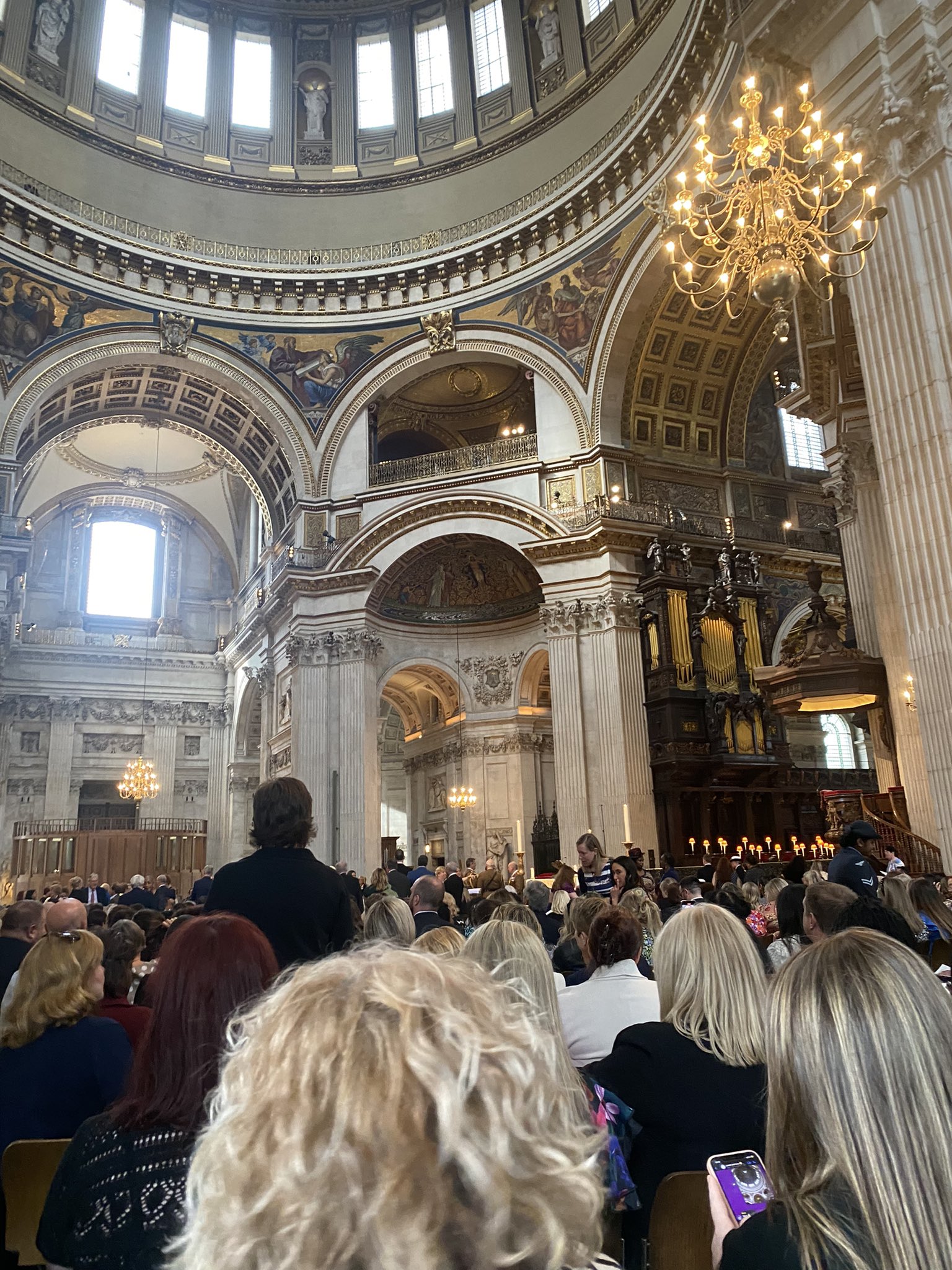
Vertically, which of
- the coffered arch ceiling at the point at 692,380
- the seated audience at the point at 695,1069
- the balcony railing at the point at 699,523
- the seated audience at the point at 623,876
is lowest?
the seated audience at the point at 695,1069

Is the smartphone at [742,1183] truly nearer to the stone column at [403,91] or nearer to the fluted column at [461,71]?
the fluted column at [461,71]

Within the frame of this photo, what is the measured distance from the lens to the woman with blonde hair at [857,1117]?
1.27m

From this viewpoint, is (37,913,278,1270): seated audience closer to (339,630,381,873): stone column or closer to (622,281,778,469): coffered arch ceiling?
(339,630,381,873): stone column

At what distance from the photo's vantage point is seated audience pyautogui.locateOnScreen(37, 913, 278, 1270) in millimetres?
1706

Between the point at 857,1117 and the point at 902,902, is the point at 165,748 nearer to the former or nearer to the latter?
the point at 902,902

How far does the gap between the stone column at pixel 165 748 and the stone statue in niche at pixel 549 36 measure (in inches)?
798

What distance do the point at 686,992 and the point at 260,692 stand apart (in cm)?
2438

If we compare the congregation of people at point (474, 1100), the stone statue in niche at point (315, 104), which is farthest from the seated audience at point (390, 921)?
the stone statue in niche at point (315, 104)

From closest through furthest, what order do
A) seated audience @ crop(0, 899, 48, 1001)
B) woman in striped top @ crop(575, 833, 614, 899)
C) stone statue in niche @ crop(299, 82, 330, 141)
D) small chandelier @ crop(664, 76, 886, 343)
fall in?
seated audience @ crop(0, 899, 48, 1001)
small chandelier @ crop(664, 76, 886, 343)
woman in striped top @ crop(575, 833, 614, 899)
stone statue in niche @ crop(299, 82, 330, 141)

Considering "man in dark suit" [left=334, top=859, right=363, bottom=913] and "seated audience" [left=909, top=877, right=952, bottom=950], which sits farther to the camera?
"seated audience" [left=909, top=877, right=952, bottom=950]

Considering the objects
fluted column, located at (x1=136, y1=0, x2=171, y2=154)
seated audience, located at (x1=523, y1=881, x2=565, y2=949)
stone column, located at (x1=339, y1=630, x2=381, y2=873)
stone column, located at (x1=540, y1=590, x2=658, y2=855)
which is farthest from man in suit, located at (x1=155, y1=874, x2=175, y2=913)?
fluted column, located at (x1=136, y1=0, x2=171, y2=154)

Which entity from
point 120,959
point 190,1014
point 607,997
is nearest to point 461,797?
point 120,959

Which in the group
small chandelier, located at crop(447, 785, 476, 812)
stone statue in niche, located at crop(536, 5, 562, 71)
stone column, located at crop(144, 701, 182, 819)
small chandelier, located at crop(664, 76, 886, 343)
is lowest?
small chandelier, located at crop(447, 785, 476, 812)

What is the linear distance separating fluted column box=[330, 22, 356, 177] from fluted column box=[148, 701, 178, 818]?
53.5ft
